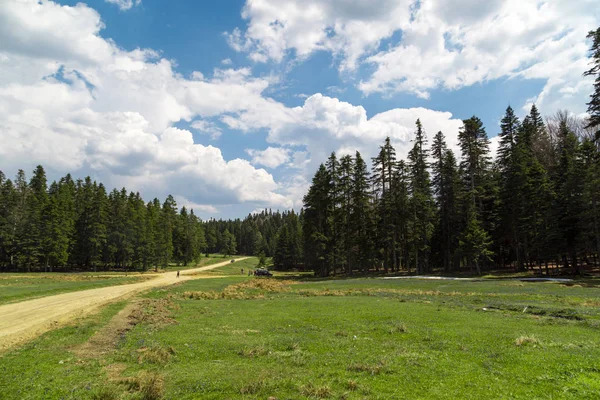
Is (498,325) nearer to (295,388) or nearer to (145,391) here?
(295,388)

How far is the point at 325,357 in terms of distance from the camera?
1251cm

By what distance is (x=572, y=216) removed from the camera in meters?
48.2

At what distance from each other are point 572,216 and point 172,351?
5717 cm

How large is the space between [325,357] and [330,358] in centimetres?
25

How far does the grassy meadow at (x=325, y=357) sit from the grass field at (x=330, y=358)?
0.05 meters

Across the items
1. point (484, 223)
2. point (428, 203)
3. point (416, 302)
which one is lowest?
point (416, 302)

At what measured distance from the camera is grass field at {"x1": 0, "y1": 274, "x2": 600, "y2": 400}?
9.33 meters

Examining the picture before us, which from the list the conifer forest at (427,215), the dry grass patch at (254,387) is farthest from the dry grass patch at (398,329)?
the conifer forest at (427,215)

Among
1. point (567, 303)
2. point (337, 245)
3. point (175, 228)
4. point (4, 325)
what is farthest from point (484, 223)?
point (175, 228)

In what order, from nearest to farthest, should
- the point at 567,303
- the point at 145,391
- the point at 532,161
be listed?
the point at 145,391
the point at 567,303
the point at 532,161

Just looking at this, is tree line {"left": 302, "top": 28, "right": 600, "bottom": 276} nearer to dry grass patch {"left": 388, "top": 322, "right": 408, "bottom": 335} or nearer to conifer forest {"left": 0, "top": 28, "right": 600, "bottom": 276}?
conifer forest {"left": 0, "top": 28, "right": 600, "bottom": 276}

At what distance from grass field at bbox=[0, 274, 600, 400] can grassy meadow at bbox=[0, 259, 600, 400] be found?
50 mm

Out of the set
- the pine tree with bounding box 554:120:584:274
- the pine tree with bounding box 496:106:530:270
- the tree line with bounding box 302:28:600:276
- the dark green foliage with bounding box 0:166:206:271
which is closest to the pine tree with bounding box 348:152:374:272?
the tree line with bounding box 302:28:600:276

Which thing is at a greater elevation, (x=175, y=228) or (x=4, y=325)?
(x=175, y=228)
